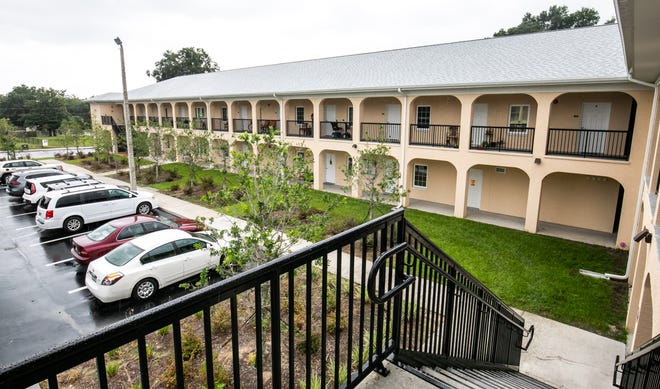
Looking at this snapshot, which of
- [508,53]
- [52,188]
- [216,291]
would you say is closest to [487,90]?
[508,53]

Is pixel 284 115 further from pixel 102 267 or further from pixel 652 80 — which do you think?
pixel 652 80

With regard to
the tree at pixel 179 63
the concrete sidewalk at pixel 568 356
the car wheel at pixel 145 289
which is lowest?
the concrete sidewalk at pixel 568 356

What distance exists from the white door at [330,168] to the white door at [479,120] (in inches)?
383

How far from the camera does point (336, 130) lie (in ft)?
78.1

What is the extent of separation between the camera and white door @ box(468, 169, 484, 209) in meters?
19.3

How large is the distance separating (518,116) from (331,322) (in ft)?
47.4

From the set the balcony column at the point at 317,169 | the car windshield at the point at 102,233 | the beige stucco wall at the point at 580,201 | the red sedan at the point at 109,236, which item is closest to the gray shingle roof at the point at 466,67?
the balcony column at the point at 317,169

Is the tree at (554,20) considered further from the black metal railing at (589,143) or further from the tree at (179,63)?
the tree at (179,63)

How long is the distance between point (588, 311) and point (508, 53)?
13263 mm

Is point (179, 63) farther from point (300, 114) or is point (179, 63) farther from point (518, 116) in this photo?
point (518, 116)

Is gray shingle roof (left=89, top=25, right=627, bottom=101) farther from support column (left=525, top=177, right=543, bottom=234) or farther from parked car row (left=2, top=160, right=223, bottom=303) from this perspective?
parked car row (left=2, top=160, right=223, bottom=303)

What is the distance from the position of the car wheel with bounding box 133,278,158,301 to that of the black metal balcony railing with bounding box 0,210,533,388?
2.28 metres

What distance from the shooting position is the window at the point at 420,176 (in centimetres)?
2127

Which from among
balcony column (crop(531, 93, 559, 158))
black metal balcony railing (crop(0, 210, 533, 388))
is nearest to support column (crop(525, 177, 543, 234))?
balcony column (crop(531, 93, 559, 158))
